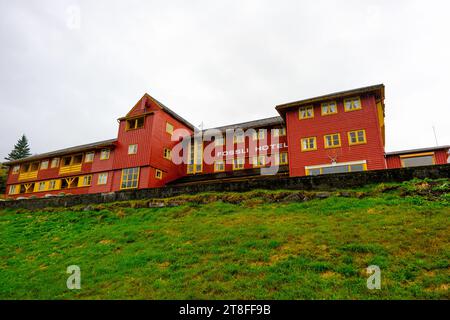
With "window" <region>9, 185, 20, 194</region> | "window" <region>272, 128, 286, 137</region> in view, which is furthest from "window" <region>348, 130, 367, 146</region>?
"window" <region>9, 185, 20, 194</region>

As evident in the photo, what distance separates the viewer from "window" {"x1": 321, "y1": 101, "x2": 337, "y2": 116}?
86.1ft

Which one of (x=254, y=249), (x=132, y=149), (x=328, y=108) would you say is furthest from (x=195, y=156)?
(x=254, y=249)

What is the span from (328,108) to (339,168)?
576 cm

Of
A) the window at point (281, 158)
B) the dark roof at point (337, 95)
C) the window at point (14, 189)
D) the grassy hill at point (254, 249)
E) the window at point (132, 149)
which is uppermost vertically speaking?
the dark roof at point (337, 95)

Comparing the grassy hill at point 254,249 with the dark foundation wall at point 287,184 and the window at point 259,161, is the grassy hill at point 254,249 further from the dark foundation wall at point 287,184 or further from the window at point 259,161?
the window at point 259,161

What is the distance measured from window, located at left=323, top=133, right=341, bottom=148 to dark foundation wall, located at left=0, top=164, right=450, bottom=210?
8286mm

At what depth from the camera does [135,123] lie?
112ft

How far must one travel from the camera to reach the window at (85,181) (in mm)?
34344

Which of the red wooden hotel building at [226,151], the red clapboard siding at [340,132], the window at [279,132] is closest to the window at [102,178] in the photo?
the red wooden hotel building at [226,151]

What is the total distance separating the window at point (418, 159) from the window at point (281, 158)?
36.1 feet

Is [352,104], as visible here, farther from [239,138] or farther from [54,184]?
[54,184]
